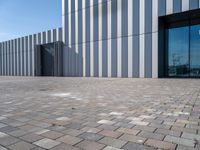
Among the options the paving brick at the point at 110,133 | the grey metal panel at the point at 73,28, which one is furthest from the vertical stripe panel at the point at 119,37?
the paving brick at the point at 110,133

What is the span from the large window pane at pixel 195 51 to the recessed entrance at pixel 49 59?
483 inches

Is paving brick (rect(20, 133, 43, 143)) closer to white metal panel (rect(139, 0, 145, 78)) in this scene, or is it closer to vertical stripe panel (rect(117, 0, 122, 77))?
white metal panel (rect(139, 0, 145, 78))

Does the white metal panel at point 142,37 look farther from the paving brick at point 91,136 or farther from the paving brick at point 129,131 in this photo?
the paving brick at point 91,136

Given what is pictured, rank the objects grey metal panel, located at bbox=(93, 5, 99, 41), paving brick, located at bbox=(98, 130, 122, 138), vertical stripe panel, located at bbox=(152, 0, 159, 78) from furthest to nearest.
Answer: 1. grey metal panel, located at bbox=(93, 5, 99, 41)
2. vertical stripe panel, located at bbox=(152, 0, 159, 78)
3. paving brick, located at bbox=(98, 130, 122, 138)

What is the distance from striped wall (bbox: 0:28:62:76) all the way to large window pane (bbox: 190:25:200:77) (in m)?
12.5

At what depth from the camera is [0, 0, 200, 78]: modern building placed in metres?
14.7

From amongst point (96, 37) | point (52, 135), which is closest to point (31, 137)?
point (52, 135)

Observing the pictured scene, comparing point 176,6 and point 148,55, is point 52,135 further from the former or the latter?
point 176,6

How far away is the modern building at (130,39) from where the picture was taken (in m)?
14.7

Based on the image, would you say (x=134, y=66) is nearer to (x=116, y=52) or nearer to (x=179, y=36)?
(x=116, y=52)

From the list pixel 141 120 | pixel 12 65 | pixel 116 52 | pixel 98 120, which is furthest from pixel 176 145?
pixel 12 65

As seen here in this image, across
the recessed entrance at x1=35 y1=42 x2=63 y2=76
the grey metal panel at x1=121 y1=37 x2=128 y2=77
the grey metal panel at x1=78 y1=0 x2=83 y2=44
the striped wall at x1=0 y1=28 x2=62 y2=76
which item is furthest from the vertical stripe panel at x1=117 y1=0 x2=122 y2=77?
the striped wall at x1=0 y1=28 x2=62 y2=76

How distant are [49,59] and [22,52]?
5.23 meters

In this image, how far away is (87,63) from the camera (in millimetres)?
18547
